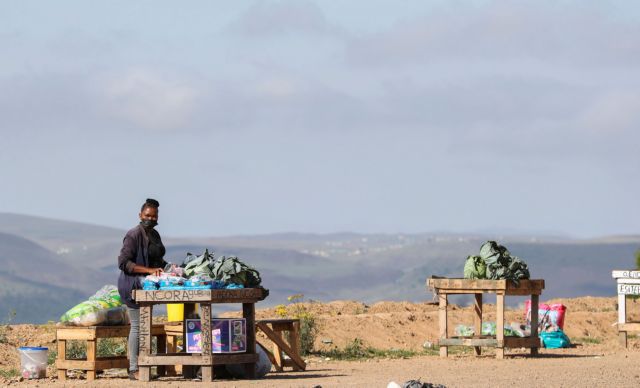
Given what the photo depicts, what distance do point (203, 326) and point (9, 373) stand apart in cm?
389

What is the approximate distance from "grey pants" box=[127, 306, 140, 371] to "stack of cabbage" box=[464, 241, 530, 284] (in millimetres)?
6127

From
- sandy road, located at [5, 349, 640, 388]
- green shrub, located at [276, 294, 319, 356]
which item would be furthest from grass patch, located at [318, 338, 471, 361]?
sandy road, located at [5, 349, 640, 388]

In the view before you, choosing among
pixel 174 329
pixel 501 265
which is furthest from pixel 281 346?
pixel 501 265

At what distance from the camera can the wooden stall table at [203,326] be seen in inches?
651

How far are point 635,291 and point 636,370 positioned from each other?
237 inches

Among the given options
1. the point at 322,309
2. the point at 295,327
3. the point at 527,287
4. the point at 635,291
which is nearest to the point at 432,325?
the point at 322,309

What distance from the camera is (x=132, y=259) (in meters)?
17.0

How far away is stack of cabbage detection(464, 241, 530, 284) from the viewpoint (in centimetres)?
2091

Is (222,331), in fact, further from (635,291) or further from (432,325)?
(432,325)

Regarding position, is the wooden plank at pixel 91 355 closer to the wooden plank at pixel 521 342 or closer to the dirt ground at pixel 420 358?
the dirt ground at pixel 420 358

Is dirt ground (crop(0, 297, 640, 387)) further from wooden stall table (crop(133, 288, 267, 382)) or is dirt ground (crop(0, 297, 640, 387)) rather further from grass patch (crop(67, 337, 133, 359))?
grass patch (crop(67, 337, 133, 359))

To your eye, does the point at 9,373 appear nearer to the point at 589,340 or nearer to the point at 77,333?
the point at 77,333

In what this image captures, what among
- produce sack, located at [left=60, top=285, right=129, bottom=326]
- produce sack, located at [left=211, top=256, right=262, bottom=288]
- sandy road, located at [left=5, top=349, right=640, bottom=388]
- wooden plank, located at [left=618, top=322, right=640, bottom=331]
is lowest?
sandy road, located at [left=5, top=349, right=640, bottom=388]

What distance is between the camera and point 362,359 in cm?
2186
